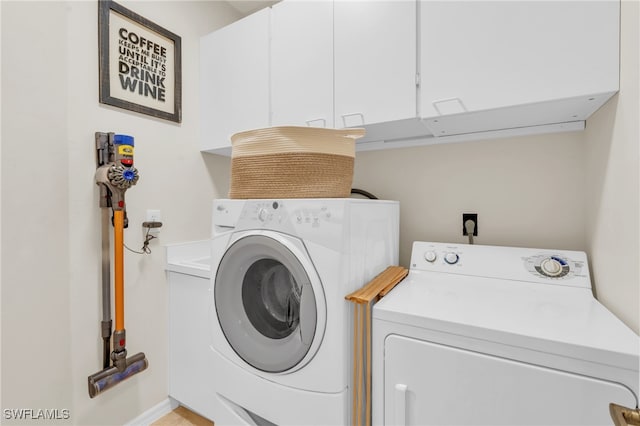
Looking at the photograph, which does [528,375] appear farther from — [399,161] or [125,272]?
[125,272]

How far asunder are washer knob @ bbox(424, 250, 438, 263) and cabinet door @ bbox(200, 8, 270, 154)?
111cm

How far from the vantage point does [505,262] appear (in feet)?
4.39

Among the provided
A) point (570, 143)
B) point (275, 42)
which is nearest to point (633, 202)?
point (570, 143)

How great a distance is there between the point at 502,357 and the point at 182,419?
1805 mm

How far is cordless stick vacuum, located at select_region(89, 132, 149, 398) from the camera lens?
55.8 inches

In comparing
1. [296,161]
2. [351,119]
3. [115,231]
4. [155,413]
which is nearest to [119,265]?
[115,231]

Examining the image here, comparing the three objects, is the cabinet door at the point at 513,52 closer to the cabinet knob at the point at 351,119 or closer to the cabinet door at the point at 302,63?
the cabinet knob at the point at 351,119

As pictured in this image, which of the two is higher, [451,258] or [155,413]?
[451,258]

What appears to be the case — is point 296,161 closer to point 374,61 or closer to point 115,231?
point 374,61

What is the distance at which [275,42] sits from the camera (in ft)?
5.40

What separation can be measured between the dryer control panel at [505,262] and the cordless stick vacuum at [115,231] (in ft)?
4.82

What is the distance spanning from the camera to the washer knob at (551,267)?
4.04ft

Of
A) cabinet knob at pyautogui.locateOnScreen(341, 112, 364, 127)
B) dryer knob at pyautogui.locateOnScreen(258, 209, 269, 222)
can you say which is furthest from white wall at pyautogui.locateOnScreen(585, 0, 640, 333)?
dryer knob at pyautogui.locateOnScreen(258, 209, 269, 222)

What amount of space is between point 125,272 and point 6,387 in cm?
59
